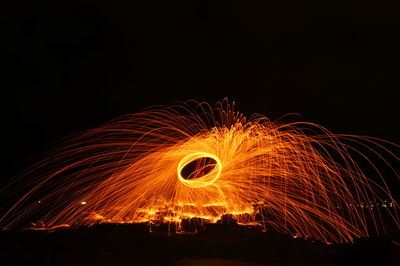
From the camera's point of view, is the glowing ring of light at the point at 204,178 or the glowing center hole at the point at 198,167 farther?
the glowing center hole at the point at 198,167

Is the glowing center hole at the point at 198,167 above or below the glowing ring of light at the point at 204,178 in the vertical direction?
above

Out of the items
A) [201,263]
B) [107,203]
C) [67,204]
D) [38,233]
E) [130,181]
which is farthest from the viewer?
[67,204]

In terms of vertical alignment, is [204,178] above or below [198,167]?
below

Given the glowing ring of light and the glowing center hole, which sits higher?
the glowing center hole

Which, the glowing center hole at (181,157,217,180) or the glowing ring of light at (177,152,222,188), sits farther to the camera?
the glowing center hole at (181,157,217,180)

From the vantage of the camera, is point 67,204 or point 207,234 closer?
point 207,234

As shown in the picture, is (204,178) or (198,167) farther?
(198,167)

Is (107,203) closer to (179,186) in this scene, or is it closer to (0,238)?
(179,186)

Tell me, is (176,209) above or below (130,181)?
below

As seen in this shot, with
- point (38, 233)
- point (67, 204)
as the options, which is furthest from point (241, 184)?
point (67, 204)

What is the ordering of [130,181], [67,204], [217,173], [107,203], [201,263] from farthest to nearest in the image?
[67,204], [107,203], [130,181], [217,173], [201,263]

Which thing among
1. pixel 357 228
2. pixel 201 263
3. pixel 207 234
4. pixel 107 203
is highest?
pixel 107 203
